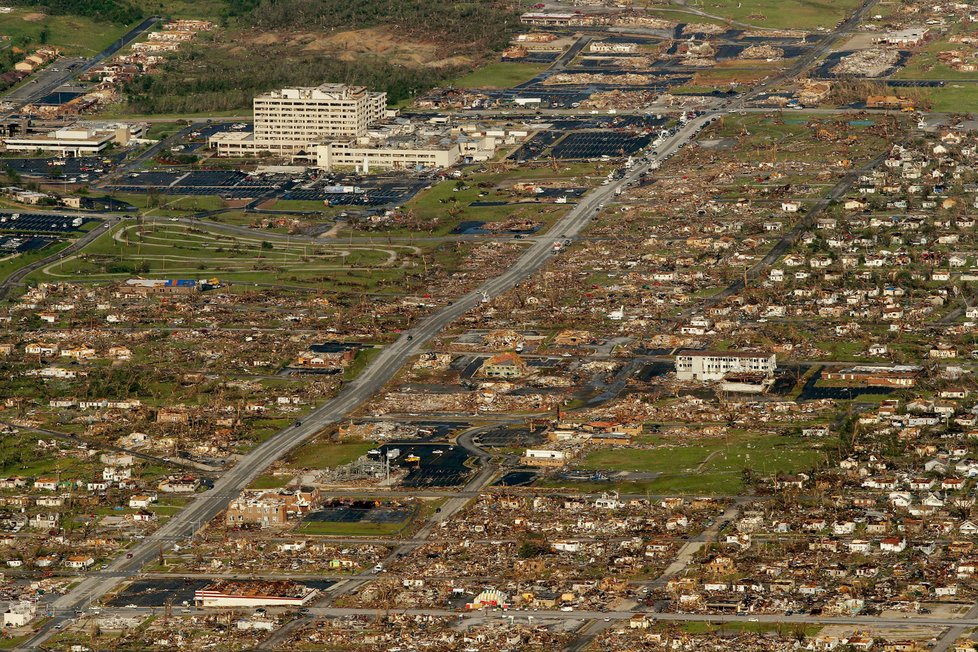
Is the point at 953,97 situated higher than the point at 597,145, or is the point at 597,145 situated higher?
the point at 953,97

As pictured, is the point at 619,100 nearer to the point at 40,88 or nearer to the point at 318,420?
the point at 40,88

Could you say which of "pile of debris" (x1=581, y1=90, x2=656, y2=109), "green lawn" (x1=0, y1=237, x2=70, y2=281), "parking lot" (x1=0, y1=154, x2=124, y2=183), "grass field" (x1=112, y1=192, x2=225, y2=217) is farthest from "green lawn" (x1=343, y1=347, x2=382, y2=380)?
"pile of debris" (x1=581, y1=90, x2=656, y2=109)

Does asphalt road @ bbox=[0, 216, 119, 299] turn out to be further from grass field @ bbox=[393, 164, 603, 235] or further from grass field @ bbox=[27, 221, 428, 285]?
grass field @ bbox=[393, 164, 603, 235]

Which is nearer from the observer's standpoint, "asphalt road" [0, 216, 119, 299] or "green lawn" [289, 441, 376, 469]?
"green lawn" [289, 441, 376, 469]

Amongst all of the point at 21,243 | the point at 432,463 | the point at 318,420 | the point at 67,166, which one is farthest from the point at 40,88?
the point at 432,463

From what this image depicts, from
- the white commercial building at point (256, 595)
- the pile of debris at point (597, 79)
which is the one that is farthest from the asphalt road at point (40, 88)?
the white commercial building at point (256, 595)

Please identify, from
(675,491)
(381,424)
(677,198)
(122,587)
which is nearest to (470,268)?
(677,198)
